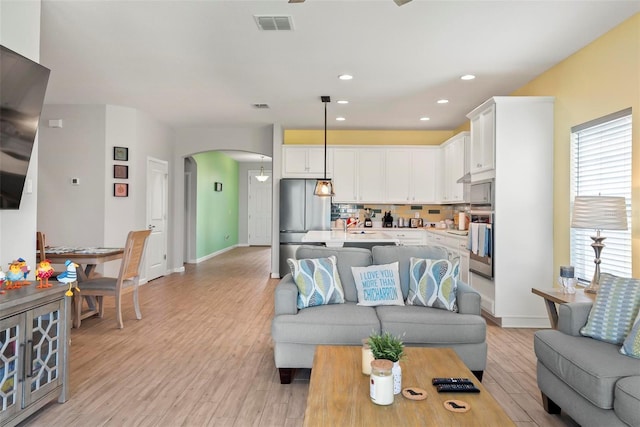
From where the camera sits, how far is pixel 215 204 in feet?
36.2

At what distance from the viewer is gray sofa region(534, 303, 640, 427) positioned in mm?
1923

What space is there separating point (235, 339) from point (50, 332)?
174cm

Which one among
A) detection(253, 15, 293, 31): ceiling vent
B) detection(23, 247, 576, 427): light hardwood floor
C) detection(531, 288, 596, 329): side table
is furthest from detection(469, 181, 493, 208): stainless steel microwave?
detection(253, 15, 293, 31): ceiling vent

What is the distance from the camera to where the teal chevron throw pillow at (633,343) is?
7.08 feet

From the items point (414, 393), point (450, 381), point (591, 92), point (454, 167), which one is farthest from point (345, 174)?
point (414, 393)

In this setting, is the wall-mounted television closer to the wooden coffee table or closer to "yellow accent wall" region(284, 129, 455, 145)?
the wooden coffee table

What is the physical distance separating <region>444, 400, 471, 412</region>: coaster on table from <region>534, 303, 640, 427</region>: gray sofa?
744 millimetres

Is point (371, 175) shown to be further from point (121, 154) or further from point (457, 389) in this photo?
point (457, 389)

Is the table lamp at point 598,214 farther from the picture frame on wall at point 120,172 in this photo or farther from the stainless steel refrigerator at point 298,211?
the picture frame on wall at point 120,172

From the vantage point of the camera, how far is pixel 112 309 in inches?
206

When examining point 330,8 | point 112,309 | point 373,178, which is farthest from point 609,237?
point 112,309

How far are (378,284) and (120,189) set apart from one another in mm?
4739

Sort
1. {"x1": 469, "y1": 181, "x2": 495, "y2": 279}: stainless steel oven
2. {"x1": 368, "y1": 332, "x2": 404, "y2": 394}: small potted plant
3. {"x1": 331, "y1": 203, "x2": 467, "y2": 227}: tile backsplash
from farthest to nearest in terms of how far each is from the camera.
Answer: {"x1": 331, "y1": 203, "x2": 467, "y2": 227}: tile backsplash, {"x1": 469, "y1": 181, "x2": 495, "y2": 279}: stainless steel oven, {"x1": 368, "y1": 332, "x2": 404, "y2": 394}: small potted plant

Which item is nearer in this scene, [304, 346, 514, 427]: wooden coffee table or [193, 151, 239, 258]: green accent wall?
[304, 346, 514, 427]: wooden coffee table
